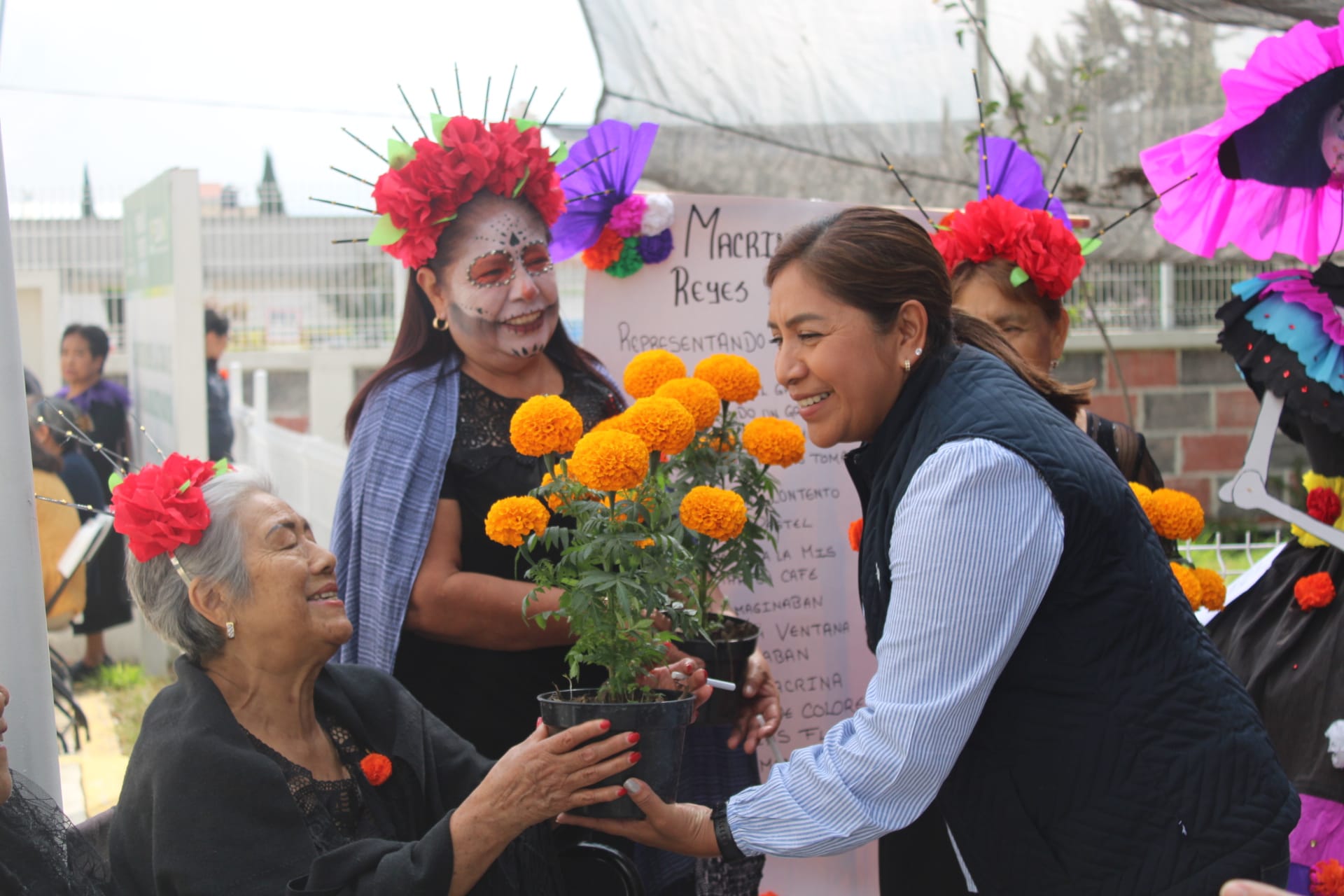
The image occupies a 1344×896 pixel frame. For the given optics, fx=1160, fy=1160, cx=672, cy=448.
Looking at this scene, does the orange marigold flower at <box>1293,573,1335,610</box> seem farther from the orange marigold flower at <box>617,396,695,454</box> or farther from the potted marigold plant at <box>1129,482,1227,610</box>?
the orange marigold flower at <box>617,396,695,454</box>

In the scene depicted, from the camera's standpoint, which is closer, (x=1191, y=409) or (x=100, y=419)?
(x=100, y=419)

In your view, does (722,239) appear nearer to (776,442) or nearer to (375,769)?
(776,442)

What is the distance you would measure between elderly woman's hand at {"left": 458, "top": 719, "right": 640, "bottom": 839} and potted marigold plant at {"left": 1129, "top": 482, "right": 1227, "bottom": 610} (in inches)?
51.5

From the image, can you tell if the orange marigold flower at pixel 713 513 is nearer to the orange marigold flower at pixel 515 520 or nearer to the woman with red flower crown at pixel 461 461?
the orange marigold flower at pixel 515 520

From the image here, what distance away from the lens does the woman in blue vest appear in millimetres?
1561

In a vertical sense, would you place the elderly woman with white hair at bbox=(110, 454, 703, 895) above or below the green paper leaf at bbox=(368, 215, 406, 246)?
below

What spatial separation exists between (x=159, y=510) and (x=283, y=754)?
Answer: 48 cm

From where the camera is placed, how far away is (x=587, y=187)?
3.02 meters

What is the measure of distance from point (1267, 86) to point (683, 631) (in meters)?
2.07

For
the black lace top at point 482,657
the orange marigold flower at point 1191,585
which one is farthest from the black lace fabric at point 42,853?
the orange marigold flower at point 1191,585

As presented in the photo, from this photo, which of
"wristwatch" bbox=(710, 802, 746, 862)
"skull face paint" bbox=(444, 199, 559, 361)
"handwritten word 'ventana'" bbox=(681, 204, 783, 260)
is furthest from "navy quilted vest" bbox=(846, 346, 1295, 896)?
"handwritten word 'ventana'" bbox=(681, 204, 783, 260)

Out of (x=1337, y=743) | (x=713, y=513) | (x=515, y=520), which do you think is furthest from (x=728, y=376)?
(x=1337, y=743)

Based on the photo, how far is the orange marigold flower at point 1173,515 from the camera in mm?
2504

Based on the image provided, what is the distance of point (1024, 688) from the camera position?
5.42 ft
